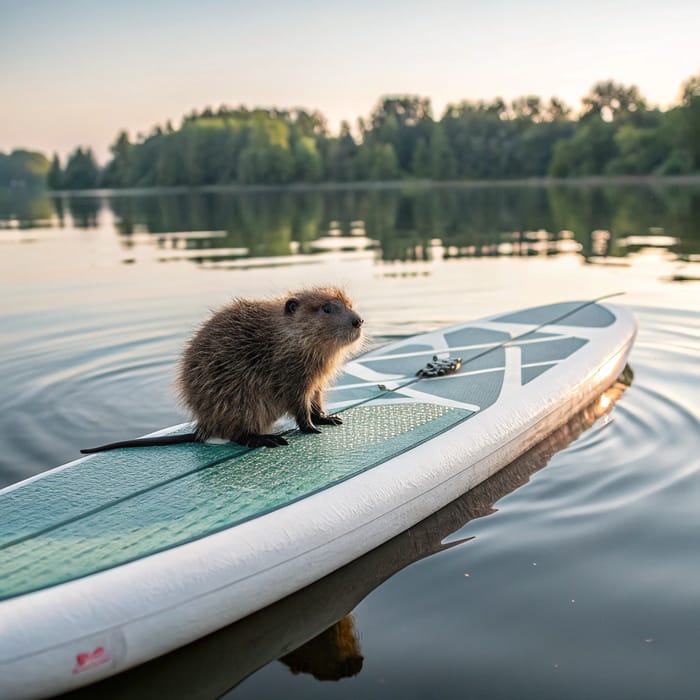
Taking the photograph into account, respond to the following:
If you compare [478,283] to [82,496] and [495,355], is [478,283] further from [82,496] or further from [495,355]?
[82,496]

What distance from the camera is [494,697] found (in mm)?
3197

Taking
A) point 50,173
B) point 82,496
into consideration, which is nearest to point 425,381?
point 82,496

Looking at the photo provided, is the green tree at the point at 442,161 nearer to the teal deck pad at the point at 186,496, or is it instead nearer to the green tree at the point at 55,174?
the green tree at the point at 55,174

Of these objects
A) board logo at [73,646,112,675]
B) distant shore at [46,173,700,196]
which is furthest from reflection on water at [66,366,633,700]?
distant shore at [46,173,700,196]

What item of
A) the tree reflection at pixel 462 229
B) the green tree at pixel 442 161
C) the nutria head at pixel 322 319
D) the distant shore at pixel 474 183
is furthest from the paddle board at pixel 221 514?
the green tree at pixel 442 161

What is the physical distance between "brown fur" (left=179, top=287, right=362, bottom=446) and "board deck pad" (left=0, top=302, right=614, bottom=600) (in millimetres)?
227

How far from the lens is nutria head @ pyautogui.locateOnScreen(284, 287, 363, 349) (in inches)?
180

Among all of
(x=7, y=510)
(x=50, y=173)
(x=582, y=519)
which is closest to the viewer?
(x=7, y=510)

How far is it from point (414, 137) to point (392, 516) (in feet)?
436

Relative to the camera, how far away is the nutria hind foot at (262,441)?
15.3ft

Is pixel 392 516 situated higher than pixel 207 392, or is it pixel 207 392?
pixel 207 392

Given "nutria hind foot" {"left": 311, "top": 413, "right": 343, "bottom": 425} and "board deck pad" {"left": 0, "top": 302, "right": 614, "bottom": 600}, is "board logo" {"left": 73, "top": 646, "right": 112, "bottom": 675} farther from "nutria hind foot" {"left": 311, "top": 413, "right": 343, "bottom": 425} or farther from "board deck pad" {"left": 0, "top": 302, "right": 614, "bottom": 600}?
"nutria hind foot" {"left": 311, "top": 413, "right": 343, "bottom": 425}

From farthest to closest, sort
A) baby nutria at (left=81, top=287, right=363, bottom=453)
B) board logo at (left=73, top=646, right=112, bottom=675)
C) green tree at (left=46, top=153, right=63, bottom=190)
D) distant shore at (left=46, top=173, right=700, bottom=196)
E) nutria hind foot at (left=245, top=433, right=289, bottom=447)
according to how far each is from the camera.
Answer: green tree at (left=46, top=153, right=63, bottom=190), distant shore at (left=46, top=173, right=700, bottom=196), nutria hind foot at (left=245, top=433, right=289, bottom=447), baby nutria at (left=81, top=287, right=363, bottom=453), board logo at (left=73, top=646, right=112, bottom=675)

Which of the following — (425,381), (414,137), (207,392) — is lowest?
(425,381)
